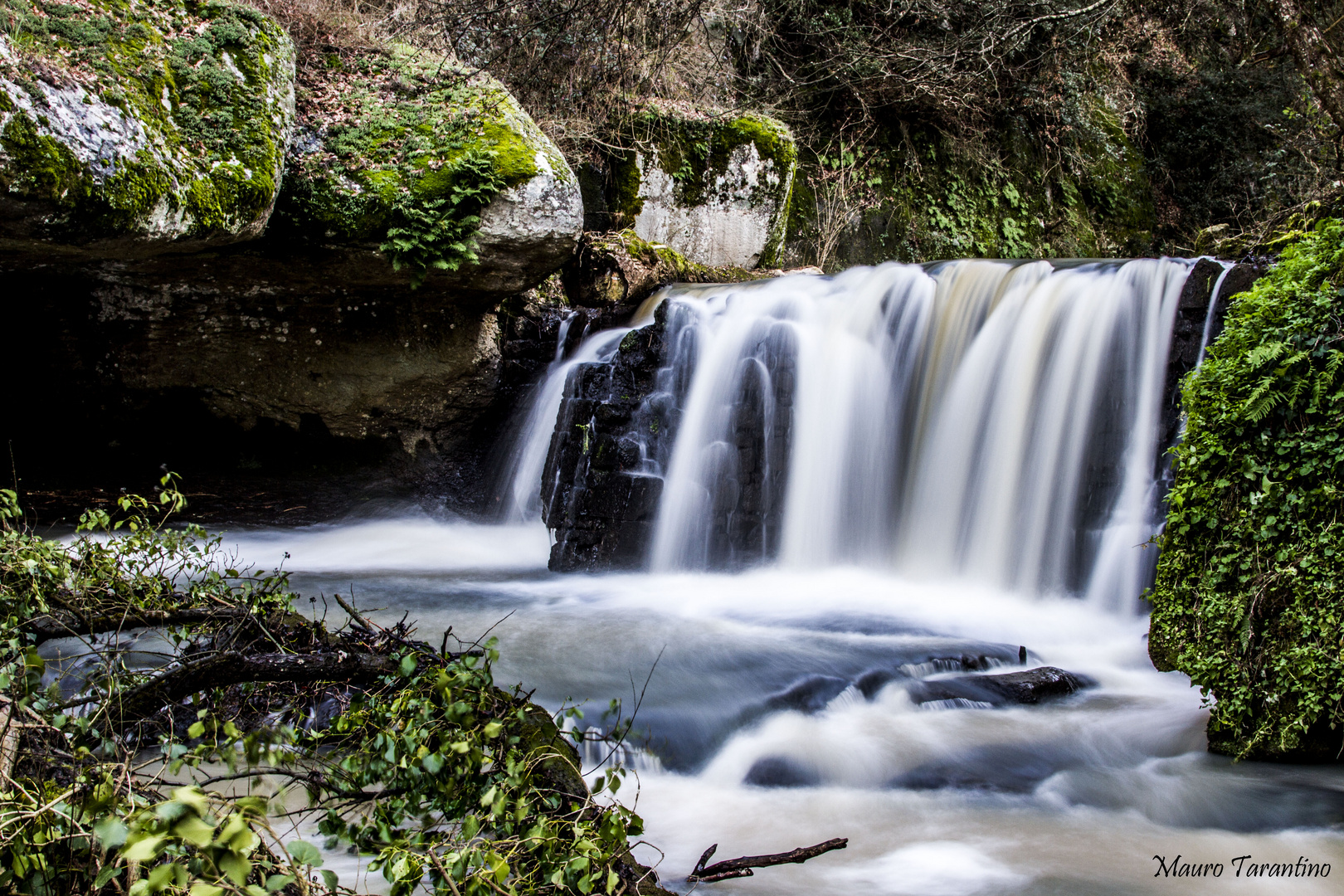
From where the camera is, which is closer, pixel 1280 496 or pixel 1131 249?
pixel 1280 496

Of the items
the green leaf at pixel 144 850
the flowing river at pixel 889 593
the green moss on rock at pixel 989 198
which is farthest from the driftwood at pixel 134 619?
the green moss on rock at pixel 989 198

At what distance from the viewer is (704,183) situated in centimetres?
1089

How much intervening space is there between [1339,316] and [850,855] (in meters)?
2.87

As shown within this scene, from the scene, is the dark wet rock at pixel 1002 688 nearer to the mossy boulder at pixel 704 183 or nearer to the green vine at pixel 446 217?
the green vine at pixel 446 217

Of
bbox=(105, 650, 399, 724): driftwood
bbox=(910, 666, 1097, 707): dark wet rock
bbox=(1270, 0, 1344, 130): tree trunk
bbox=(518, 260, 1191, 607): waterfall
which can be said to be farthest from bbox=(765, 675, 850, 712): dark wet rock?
bbox=(1270, 0, 1344, 130): tree trunk

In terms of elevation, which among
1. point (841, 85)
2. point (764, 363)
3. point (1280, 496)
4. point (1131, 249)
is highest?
point (841, 85)

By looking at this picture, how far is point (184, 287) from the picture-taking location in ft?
24.6

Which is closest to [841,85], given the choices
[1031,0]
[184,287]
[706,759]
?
[1031,0]

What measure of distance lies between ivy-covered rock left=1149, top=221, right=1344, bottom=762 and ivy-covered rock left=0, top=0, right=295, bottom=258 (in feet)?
18.7

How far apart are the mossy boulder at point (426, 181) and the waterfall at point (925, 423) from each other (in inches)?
62.6

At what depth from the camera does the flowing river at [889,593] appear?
3.25 metres

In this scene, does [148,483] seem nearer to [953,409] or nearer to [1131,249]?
[953,409]

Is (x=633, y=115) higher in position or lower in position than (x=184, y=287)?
higher

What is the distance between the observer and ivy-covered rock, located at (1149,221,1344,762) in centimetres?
343
